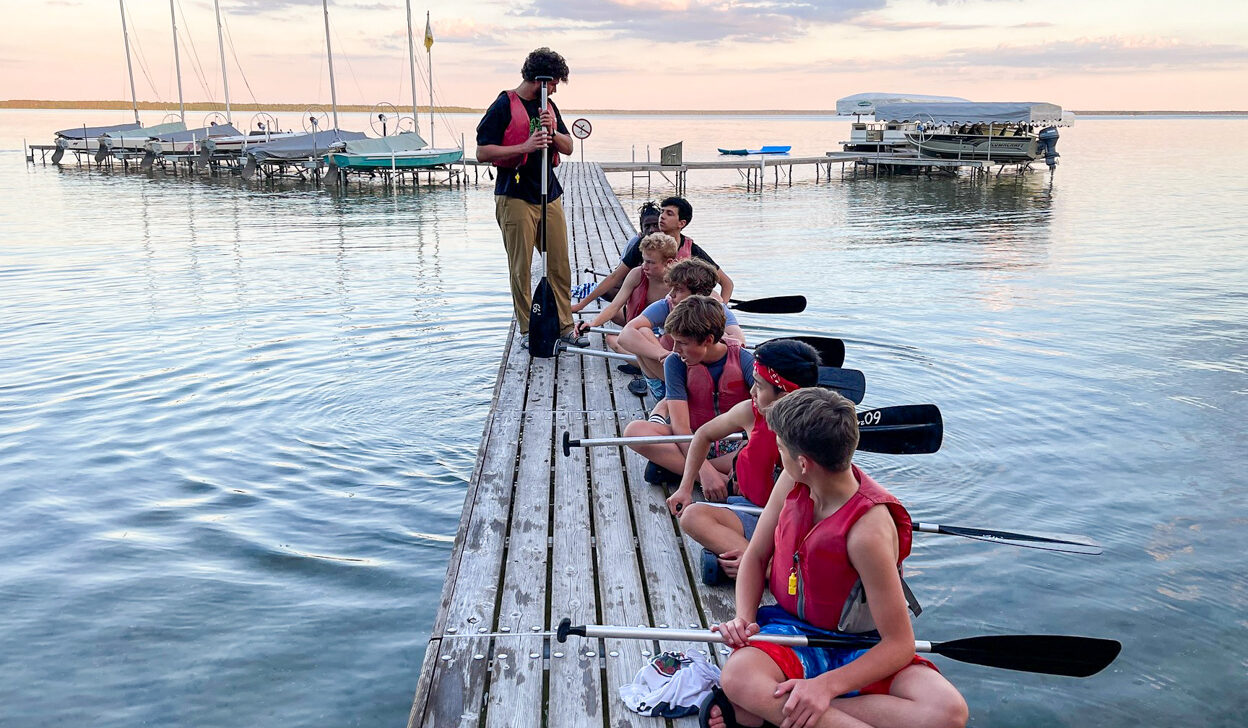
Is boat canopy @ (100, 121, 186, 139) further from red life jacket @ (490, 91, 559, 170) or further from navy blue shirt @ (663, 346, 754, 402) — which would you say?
navy blue shirt @ (663, 346, 754, 402)

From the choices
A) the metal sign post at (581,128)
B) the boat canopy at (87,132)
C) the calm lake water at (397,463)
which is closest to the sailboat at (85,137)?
the boat canopy at (87,132)

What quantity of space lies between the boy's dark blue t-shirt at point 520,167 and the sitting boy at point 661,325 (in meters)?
1.62

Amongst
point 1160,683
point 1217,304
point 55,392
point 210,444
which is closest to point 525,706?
point 1160,683

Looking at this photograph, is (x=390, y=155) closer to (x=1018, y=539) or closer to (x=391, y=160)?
(x=391, y=160)

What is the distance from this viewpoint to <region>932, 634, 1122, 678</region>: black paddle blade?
313 centimetres

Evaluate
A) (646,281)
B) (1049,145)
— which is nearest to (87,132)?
(1049,145)

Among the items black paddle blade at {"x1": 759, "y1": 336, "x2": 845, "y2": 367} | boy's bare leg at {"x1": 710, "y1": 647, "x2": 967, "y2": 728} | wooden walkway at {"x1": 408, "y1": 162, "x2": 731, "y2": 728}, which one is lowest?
wooden walkway at {"x1": 408, "y1": 162, "x2": 731, "y2": 728}

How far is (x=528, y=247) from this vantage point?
26.2ft

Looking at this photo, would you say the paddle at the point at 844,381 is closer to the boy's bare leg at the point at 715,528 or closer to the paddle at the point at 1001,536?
the paddle at the point at 1001,536

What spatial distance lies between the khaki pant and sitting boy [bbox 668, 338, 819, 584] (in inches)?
156

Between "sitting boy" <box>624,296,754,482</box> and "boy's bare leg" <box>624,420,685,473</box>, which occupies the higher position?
"sitting boy" <box>624,296,754,482</box>

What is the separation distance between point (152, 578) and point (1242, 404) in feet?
30.4

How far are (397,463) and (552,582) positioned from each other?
3416 millimetres

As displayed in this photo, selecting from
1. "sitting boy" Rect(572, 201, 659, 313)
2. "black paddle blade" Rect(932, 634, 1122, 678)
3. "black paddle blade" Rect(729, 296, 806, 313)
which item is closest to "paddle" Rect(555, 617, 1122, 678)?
"black paddle blade" Rect(932, 634, 1122, 678)
